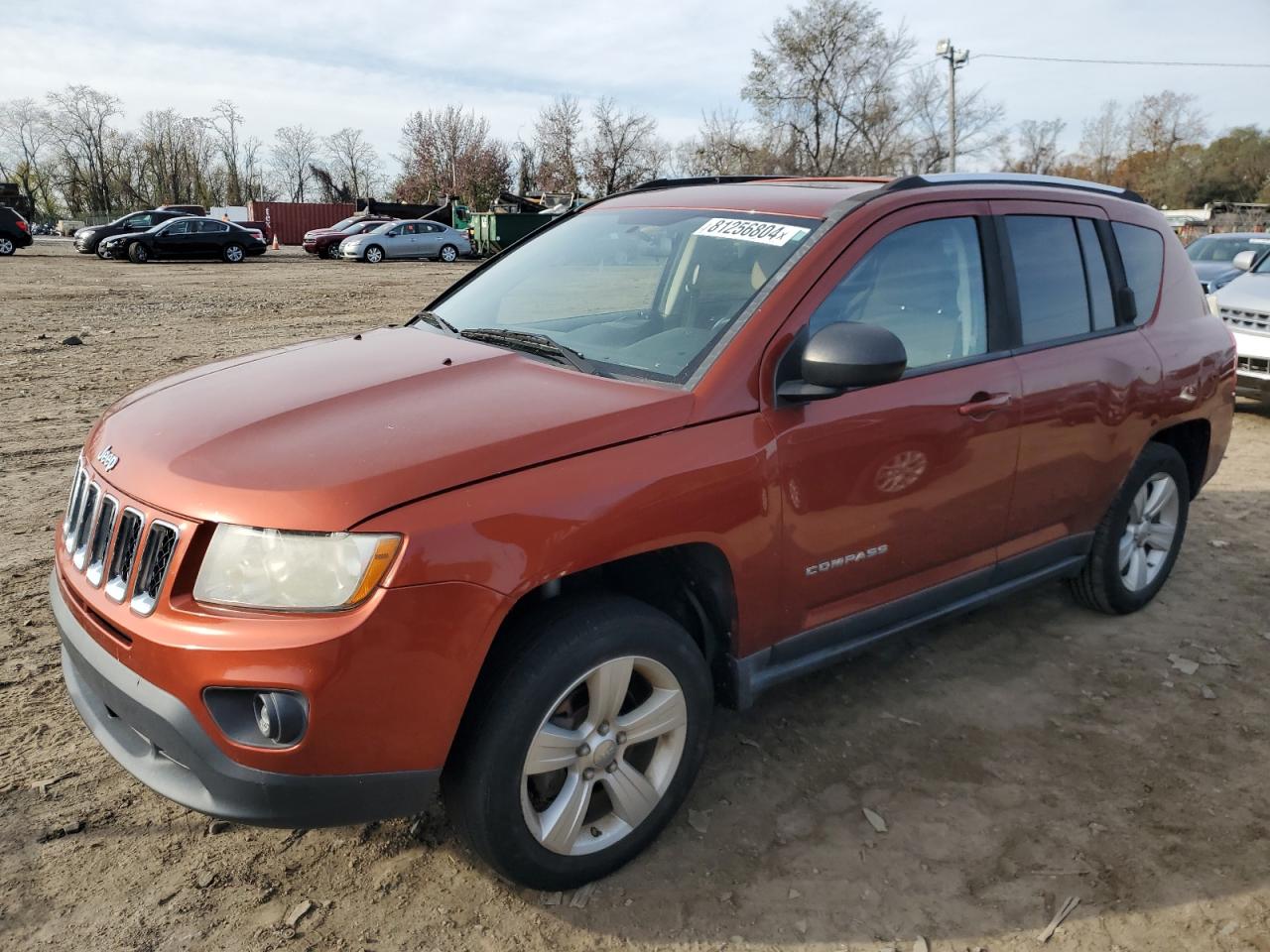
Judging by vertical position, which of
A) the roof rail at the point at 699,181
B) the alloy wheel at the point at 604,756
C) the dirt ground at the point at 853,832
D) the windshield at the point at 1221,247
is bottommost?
the dirt ground at the point at 853,832

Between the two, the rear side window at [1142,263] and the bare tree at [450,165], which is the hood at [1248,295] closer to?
the rear side window at [1142,263]

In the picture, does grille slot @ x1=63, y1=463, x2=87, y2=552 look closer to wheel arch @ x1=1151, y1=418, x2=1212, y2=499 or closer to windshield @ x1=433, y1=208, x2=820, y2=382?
windshield @ x1=433, y1=208, x2=820, y2=382

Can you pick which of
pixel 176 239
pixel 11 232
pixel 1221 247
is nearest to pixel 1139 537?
pixel 1221 247

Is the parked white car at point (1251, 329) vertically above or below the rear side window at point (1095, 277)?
below

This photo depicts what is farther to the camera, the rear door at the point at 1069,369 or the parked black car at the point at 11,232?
the parked black car at the point at 11,232

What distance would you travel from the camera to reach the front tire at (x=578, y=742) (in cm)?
230

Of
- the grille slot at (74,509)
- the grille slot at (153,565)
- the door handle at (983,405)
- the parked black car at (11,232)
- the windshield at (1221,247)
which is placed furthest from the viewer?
the parked black car at (11,232)

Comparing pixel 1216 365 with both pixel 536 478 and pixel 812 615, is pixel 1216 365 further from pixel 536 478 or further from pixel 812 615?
pixel 536 478

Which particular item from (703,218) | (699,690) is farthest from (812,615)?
(703,218)

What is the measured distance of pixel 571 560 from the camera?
7.61ft

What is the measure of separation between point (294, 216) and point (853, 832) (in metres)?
58.0

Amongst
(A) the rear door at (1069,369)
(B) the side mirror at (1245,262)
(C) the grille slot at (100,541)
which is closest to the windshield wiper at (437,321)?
(C) the grille slot at (100,541)

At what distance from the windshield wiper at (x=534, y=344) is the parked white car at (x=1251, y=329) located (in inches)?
288

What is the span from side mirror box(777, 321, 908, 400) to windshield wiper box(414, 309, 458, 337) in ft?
4.30
